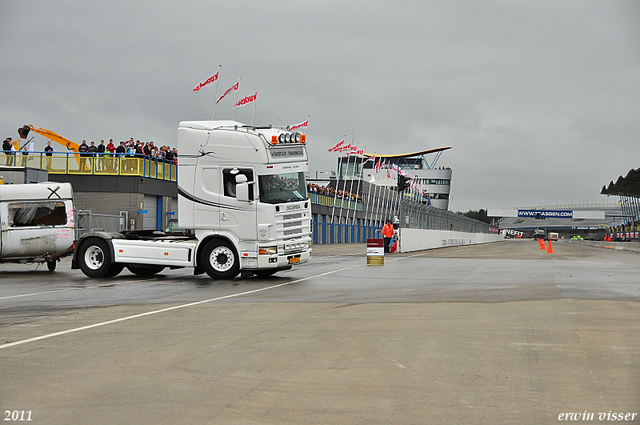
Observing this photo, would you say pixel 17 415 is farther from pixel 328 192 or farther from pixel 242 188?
pixel 328 192

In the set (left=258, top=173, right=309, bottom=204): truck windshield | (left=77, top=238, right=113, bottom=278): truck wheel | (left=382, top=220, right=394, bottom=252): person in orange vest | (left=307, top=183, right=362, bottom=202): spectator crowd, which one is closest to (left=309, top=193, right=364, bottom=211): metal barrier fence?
(left=307, top=183, right=362, bottom=202): spectator crowd

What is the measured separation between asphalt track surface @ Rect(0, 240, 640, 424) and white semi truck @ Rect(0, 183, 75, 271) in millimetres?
7058

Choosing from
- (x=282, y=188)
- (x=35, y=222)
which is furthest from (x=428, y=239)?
(x=35, y=222)

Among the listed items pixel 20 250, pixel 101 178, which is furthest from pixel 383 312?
pixel 101 178

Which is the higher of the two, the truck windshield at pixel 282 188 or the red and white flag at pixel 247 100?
the red and white flag at pixel 247 100

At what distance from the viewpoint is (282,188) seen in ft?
57.3

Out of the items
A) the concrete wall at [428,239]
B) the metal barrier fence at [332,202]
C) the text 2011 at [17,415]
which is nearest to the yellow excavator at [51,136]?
the concrete wall at [428,239]

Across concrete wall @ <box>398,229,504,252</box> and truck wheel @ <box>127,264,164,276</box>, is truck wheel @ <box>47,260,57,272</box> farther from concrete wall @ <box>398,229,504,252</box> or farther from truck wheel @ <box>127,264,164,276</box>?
concrete wall @ <box>398,229,504,252</box>

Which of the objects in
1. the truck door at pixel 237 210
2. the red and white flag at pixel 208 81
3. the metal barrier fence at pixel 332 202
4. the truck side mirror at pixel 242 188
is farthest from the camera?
the metal barrier fence at pixel 332 202

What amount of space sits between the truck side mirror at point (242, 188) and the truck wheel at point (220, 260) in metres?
1.34

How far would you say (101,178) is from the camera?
3753cm

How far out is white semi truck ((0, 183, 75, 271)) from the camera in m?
19.7

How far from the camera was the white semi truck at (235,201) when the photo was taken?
55.7 feet

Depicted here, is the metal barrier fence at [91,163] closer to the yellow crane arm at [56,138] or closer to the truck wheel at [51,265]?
the yellow crane arm at [56,138]
